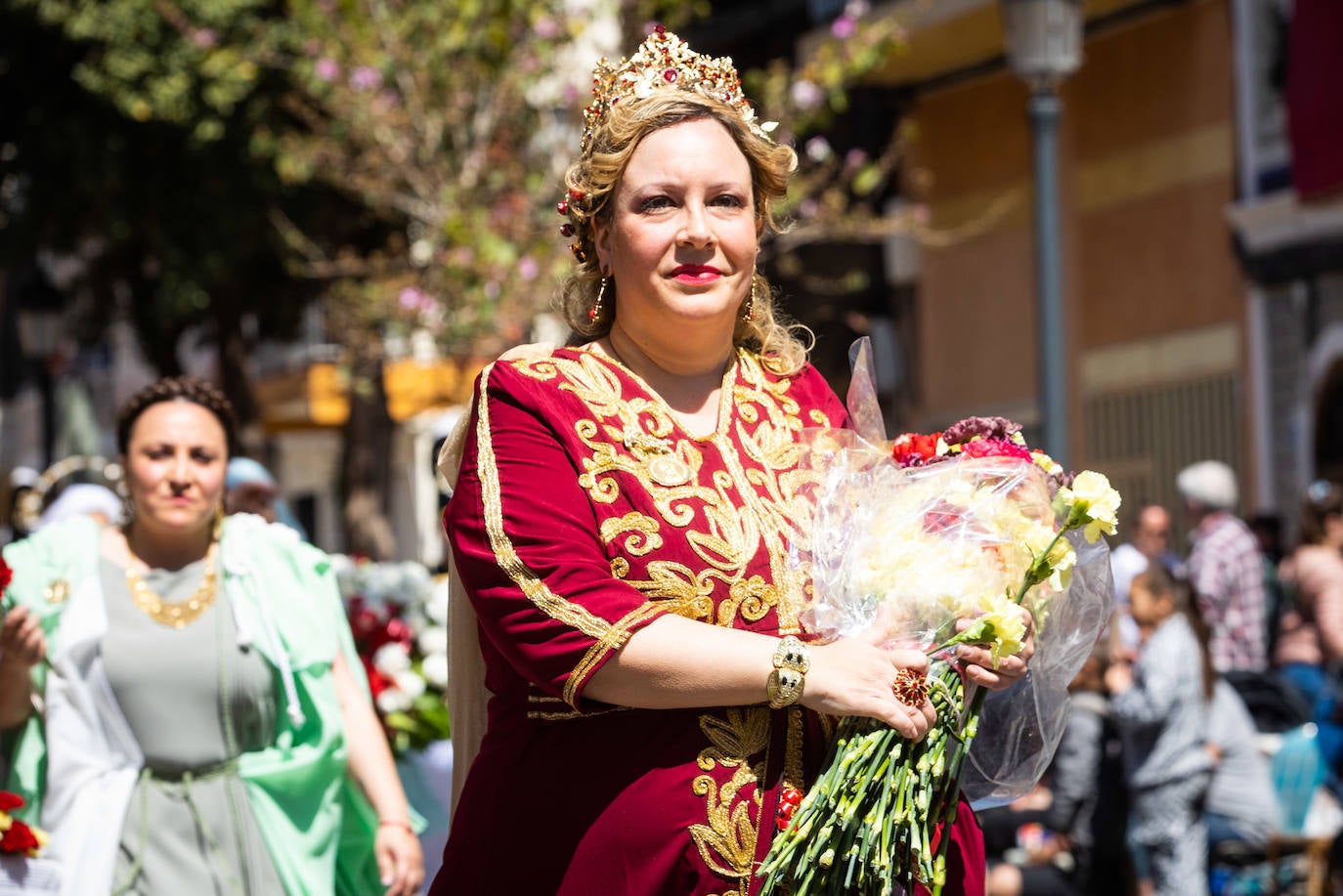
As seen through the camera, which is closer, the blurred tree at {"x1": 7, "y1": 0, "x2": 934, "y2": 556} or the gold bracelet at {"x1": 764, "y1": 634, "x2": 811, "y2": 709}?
the gold bracelet at {"x1": 764, "y1": 634, "x2": 811, "y2": 709}

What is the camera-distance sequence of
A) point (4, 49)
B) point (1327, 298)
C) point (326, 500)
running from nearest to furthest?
point (1327, 298), point (4, 49), point (326, 500)

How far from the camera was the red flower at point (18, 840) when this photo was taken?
189 inches

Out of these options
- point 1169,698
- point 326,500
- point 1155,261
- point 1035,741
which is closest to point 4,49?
point 1155,261

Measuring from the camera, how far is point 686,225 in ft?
Answer: 12.0

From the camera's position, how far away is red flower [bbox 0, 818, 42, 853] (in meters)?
4.81

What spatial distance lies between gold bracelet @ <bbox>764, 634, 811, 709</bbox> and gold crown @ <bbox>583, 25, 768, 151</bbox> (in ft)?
3.21

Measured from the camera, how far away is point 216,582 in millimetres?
5355

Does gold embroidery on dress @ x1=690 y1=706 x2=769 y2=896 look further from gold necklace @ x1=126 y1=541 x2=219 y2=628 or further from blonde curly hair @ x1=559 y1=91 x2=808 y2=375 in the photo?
gold necklace @ x1=126 y1=541 x2=219 y2=628

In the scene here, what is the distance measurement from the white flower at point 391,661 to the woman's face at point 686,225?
14.0ft

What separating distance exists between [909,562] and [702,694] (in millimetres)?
403

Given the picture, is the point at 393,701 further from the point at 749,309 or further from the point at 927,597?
the point at 927,597

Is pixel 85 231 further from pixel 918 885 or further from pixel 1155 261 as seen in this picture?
pixel 918 885

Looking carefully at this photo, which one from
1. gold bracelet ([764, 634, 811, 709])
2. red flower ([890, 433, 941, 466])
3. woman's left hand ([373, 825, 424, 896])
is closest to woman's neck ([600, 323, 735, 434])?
red flower ([890, 433, 941, 466])

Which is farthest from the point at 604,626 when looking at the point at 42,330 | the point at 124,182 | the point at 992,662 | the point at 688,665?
the point at 42,330
